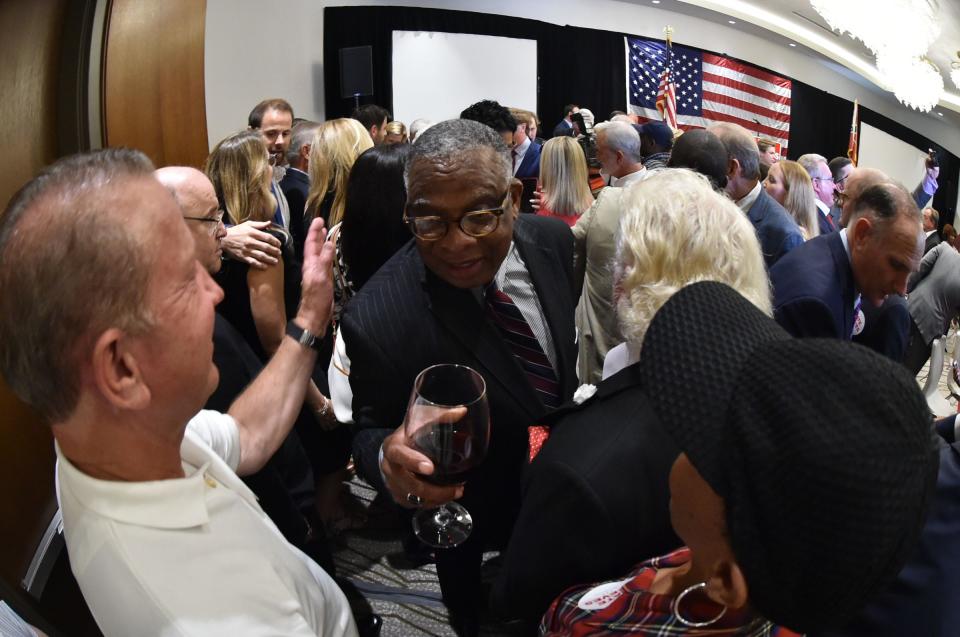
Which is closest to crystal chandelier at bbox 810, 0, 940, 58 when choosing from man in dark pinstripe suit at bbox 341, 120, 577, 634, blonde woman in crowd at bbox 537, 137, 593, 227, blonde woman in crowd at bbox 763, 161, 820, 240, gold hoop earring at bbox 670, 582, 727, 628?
blonde woman in crowd at bbox 763, 161, 820, 240

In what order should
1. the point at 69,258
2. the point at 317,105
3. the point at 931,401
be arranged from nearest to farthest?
the point at 69,258, the point at 931,401, the point at 317,105

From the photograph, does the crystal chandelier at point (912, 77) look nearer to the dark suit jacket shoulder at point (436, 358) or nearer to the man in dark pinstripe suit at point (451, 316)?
the man in dark pinstripe suit at point (451, 316)

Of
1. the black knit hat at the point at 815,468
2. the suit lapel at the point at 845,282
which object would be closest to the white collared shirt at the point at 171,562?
the black knit hat at the point at 815,468

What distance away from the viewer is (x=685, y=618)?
2.74 feet

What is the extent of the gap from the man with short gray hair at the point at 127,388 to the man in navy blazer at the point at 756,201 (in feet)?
10.00

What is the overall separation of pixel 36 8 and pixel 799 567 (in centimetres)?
240

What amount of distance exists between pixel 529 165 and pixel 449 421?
5.16 meters

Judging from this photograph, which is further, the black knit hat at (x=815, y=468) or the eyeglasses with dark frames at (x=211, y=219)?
the eyeglasses with dark frames at (x=211, y=219)

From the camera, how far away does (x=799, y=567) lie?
60 cm

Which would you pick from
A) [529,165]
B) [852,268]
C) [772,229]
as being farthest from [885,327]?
[529,165]

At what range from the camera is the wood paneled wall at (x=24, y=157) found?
161 cm

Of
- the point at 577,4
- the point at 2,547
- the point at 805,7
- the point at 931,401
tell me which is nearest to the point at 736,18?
the point at 805,7

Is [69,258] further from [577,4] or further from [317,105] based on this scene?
[577,4]

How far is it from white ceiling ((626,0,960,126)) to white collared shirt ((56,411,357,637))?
11968 mm
